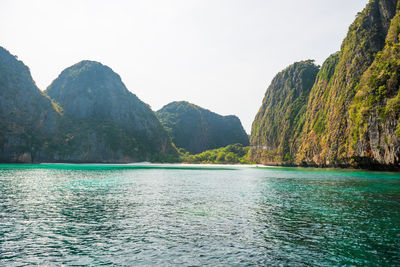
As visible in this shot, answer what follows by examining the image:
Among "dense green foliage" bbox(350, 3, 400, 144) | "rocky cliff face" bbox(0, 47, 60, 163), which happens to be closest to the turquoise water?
"dense green foliage" bbox(350, 3, 400, 144)

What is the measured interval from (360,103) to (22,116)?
635 ft

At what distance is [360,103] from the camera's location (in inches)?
3219

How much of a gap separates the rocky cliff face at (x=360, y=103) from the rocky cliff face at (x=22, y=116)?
168m

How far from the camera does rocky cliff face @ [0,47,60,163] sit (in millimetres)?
153125

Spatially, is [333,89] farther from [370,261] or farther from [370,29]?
[370,261]

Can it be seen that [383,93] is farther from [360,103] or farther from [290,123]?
[290,123]

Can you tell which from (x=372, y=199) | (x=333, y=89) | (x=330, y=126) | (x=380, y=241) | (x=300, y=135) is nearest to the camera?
(x=380, y=241)

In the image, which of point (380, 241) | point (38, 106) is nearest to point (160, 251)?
point (380, 241)

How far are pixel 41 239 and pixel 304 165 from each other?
14174cm

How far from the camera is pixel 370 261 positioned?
1234 cm

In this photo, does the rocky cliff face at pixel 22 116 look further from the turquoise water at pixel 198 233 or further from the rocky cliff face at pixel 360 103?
the rocky cliff face at pixel 360 103

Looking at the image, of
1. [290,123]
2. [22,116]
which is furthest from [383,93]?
[22,116]

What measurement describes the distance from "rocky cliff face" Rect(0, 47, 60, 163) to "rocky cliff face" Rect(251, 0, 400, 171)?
16774 centimetres

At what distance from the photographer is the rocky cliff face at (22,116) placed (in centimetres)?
15312
